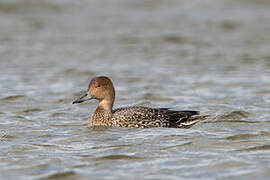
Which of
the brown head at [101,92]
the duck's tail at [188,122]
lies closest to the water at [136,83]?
the duck's tail at [188,122]

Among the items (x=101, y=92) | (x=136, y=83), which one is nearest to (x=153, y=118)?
(x=101, y=92)

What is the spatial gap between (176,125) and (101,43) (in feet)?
29.7

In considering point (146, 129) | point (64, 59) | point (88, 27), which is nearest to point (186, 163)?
point (146, 129)

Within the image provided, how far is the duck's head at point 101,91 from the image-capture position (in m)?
10.3

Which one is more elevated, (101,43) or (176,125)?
(101,43)

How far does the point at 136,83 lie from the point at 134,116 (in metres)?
4.62

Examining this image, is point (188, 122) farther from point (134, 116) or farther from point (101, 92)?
point (101, 92)

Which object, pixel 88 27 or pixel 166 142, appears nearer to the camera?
pixel 166 142

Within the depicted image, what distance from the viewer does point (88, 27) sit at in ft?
67.6

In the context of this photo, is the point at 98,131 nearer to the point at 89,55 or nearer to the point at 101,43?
the point at 89,55

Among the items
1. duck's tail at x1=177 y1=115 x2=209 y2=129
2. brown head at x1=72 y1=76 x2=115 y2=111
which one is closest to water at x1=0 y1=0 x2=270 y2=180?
duck's tail at x1=177 y1=115 x2=209 y2=129

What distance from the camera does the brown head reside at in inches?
407

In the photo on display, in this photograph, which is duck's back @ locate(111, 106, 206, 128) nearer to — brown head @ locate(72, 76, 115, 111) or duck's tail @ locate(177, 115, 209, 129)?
duck's tail @ locate(177, 115, 209, 129)

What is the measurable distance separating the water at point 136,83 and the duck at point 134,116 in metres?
0.18
